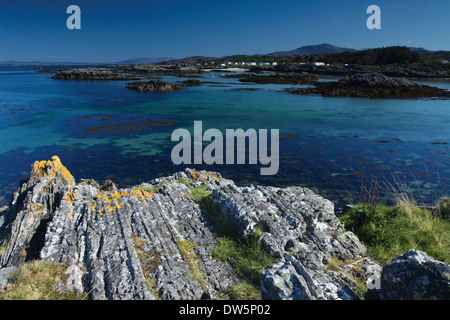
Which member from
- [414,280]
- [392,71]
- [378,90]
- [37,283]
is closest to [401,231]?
[414,280]

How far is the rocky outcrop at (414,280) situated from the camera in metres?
3.94

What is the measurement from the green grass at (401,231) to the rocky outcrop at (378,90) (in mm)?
41589

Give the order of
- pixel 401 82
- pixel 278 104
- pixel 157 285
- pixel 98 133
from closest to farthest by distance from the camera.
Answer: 1. pixel 157 285
2. pixel 98 133
3. pixel 278 104
4. pixel 401 82

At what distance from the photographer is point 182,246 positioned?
624cm

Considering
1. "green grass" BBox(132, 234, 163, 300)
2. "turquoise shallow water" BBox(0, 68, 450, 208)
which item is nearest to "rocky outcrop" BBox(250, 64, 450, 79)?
"turquoise shallow water" BBox(0, 68, 450, 208)

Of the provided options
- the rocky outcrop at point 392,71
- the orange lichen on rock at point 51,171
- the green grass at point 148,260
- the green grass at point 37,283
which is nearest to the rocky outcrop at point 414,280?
the green grass at point 148,260

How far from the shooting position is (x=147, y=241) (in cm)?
605

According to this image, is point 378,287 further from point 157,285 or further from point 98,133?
point 98,133

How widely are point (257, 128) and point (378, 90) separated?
1352 inches

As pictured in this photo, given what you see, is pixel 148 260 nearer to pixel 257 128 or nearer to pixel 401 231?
pixel 401 231

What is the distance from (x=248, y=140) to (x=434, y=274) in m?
16.5

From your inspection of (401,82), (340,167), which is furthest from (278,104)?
(401,82)

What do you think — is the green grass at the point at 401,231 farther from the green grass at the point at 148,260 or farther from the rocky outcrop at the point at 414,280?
the green grass at the point at 148,260

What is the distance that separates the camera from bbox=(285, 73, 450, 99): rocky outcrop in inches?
1761
